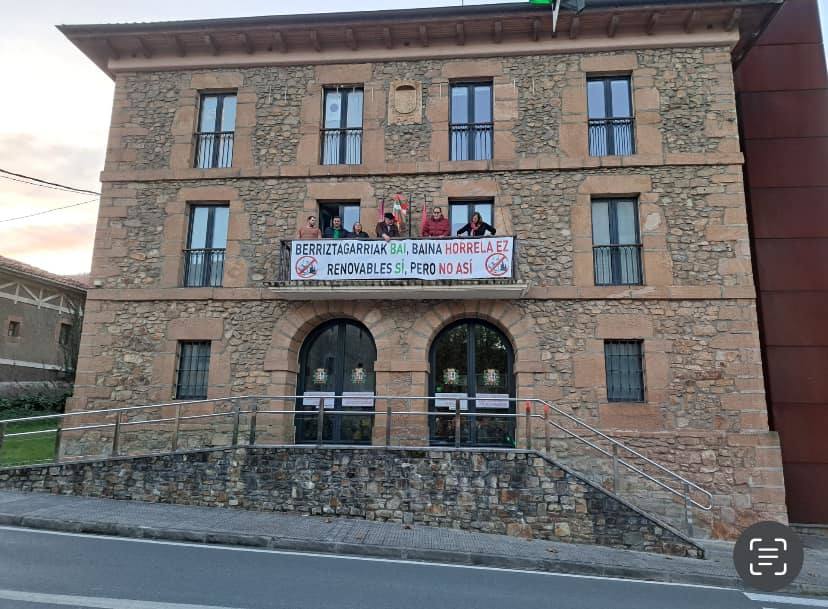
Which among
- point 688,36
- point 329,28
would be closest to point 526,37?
point 688,36

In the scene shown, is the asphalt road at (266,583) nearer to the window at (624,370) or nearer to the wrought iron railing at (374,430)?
the wrought iron railing at (374,430)

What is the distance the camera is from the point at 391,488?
928 cm

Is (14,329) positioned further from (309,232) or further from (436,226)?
(436,226)

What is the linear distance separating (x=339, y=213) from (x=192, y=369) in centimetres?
466

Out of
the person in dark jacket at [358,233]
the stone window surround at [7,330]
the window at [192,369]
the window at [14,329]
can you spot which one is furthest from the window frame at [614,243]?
the window at [14,329]

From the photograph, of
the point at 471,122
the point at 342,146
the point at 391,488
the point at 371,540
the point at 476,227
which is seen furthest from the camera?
the point at 342,146

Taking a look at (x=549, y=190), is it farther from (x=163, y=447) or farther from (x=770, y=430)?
(x=163, y=447)

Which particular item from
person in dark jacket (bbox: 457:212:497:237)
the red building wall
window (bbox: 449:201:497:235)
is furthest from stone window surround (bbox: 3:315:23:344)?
the red building wall

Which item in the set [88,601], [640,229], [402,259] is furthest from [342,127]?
[88,601]

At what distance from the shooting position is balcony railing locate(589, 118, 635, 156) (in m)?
12.2

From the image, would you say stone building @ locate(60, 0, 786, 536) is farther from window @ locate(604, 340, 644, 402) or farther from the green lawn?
the green lawn

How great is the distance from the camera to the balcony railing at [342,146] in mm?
12836

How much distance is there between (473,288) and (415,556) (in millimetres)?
5192

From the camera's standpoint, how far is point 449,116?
12.7 meters
